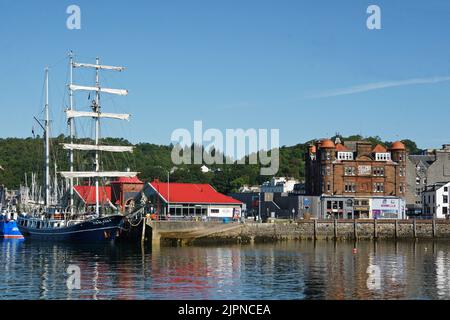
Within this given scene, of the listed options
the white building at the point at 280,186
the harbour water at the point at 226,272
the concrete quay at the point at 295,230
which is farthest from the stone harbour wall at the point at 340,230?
the white building at the point at 280,186

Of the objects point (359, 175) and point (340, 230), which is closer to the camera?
point (340, 230)

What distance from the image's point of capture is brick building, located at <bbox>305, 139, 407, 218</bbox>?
127 metres

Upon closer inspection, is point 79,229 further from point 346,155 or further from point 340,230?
point 346,155

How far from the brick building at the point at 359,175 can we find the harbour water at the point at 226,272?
3437cm

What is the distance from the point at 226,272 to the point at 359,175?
70668 millimetres

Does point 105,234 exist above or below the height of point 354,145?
below

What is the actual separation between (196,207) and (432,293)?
62748 mm

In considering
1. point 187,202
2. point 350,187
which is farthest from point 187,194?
point 350,187

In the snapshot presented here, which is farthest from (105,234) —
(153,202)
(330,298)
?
(330,298)

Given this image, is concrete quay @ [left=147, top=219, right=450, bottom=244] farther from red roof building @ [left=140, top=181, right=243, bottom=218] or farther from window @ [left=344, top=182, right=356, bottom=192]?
window @ [left=344, top=182, right=356, bottom=192]

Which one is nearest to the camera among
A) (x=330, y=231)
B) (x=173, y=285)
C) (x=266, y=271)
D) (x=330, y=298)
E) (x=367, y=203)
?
(x=330, y=298)

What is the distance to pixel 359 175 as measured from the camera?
422 ft

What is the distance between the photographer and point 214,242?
98.8 meters
